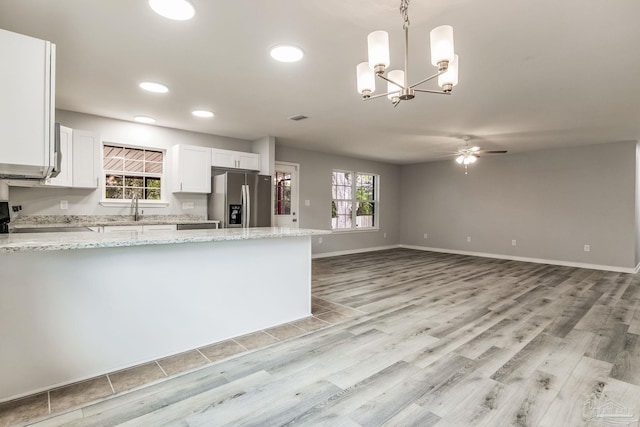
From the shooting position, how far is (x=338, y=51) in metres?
2.51

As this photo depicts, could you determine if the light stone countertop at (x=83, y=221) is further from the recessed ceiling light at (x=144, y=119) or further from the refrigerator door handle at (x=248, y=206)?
the recessed ceiling light at (x=144, y=119)

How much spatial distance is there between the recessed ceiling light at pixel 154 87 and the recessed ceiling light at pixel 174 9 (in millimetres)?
1329

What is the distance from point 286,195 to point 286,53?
13.3ft

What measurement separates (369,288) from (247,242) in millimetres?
2211

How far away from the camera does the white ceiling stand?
2.01 meters

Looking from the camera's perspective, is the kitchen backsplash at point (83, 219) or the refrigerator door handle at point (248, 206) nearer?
the kitchen backsplash at point (83, 219)

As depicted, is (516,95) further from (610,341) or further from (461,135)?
(610,341)

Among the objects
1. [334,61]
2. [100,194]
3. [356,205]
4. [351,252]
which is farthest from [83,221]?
[356,205]

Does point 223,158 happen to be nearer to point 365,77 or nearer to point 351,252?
point 365,77

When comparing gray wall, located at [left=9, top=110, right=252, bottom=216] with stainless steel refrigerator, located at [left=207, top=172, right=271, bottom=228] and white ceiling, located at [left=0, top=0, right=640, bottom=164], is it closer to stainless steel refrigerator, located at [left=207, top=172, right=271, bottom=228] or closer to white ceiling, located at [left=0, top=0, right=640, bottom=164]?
white ceiling, located at [left=0, top=0, right=640, bottom=164]

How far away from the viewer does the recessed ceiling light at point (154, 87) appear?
320 centimetres

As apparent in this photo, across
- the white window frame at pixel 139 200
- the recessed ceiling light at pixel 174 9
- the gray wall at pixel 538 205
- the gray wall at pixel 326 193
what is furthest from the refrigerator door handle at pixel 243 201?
the gray wall at pixel 538 205

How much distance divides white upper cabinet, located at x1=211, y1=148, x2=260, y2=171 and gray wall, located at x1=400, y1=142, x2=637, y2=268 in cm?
498

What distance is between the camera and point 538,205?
659 cm
